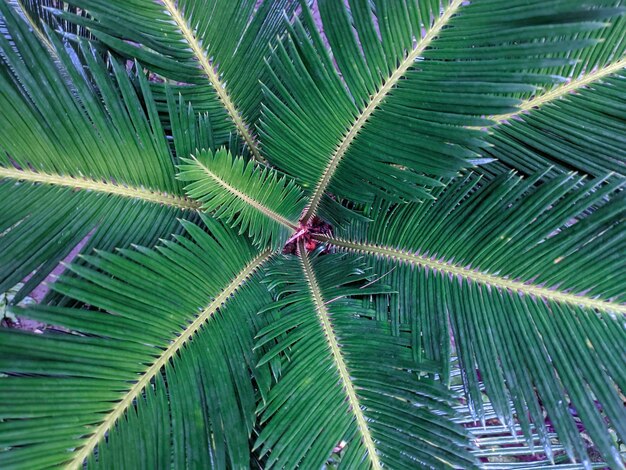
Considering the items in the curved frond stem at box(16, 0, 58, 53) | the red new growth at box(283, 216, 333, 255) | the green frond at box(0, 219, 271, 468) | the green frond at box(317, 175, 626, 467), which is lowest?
the green frond at box(0, 219, 271, 468)

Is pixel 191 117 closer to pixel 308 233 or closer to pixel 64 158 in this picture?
pixel 64 158

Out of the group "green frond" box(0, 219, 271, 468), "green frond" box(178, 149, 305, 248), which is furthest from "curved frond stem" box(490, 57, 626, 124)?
"green frond" box(0, 219, 271, 468)

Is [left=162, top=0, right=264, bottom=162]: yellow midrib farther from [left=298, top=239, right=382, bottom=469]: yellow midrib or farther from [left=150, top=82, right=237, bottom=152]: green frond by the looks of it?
[left=298, top=239, right=382, bottom=469]: yellow midrib

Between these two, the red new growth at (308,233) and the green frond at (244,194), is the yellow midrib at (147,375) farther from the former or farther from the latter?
the red new growth at (308,233)

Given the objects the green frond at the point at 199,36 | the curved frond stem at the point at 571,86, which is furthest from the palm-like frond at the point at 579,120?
the green frond at the point at 199,36

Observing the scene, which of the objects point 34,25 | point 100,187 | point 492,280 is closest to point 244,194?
point 100,187

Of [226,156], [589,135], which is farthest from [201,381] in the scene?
[589,135]

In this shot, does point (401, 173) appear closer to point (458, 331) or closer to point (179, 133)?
point (458, 331)

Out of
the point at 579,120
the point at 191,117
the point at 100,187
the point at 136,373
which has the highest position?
the point at 579,120
